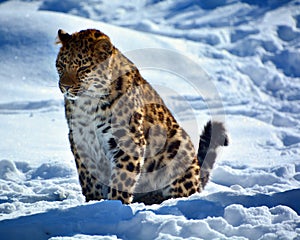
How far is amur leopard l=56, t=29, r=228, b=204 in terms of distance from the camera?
19.7 ft

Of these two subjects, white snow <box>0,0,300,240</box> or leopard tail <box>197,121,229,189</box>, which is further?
leopard tail <box>197,121,229,189</box>

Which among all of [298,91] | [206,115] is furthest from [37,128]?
[298,91]

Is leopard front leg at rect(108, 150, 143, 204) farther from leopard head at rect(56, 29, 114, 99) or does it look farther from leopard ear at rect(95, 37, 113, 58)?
leopard ear at rect(95, 37, 113, 58)

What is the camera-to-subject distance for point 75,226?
4.68m

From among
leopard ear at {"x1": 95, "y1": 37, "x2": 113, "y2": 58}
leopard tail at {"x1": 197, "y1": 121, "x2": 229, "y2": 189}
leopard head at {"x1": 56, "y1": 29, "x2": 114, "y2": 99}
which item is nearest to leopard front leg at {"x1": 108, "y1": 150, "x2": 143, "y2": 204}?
leopard head at {"x1": 56, "y1": 29, "x2": 114, "y2": 99}

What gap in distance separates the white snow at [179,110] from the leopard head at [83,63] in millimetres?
1015

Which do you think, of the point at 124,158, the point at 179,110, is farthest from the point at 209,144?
the point at 179,110

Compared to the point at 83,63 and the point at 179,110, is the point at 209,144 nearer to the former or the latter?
the point at 83,63

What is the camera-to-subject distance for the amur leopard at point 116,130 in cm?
599

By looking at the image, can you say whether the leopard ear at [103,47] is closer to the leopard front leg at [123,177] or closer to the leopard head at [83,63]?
the leopard head at [83,63]

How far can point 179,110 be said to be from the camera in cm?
1156

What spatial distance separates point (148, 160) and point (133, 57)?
6.85 metres

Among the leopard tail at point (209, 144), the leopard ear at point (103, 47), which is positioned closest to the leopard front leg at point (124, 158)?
the leopard ear at point (103, 47)

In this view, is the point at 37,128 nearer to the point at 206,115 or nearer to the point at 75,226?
the point at 206,115
